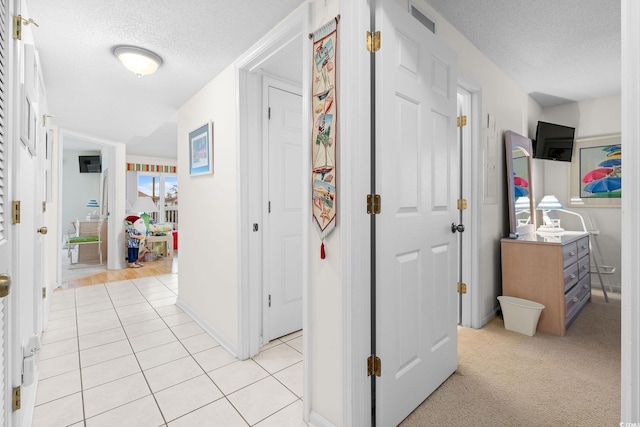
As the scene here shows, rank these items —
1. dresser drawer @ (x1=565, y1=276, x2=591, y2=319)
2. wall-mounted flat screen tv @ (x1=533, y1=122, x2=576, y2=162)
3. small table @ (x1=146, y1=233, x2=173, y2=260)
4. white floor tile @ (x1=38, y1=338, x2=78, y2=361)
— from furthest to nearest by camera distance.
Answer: small table @ (x1=146, y1=233, x2=173, y2=260) < wall-mounted flat screen tv @ (x1=533, y1=122, x2=576, y2=162) < dresser drawer @ (x1=565, y1=276, x2=591, y2=319) < white floor tile @ (x1=38, y1=338, x2=78, y2=361)

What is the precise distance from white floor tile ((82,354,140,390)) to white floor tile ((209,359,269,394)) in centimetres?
58

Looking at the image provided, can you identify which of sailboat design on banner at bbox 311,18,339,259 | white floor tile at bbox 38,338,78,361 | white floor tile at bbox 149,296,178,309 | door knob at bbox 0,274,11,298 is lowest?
white floor tile at bbox 38,338,78,361

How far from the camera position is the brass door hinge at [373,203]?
1401 millimetres

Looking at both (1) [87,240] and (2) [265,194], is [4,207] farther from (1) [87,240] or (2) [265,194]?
(1) [87,240]

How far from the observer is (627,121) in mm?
738

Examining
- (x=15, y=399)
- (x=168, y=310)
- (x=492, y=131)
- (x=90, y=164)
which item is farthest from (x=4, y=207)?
(x=90, y=164)

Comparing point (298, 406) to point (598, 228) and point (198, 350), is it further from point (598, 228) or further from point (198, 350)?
point (598, 228)

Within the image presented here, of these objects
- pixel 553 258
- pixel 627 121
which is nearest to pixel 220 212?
pixel 627 121

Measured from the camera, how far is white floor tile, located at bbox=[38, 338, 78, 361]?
7.54 feet

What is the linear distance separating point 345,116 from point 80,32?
1827 millimetres

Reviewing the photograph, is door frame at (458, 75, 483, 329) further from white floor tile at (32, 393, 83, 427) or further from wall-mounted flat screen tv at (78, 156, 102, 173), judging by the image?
wall-mounted flat screen tv at (78, 156, 102, 173)

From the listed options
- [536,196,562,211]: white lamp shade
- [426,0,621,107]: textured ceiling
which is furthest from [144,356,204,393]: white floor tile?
[536,196,562,211]: white lamp shade

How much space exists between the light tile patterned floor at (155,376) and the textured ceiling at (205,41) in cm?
218

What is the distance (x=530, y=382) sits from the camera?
1883 mm
